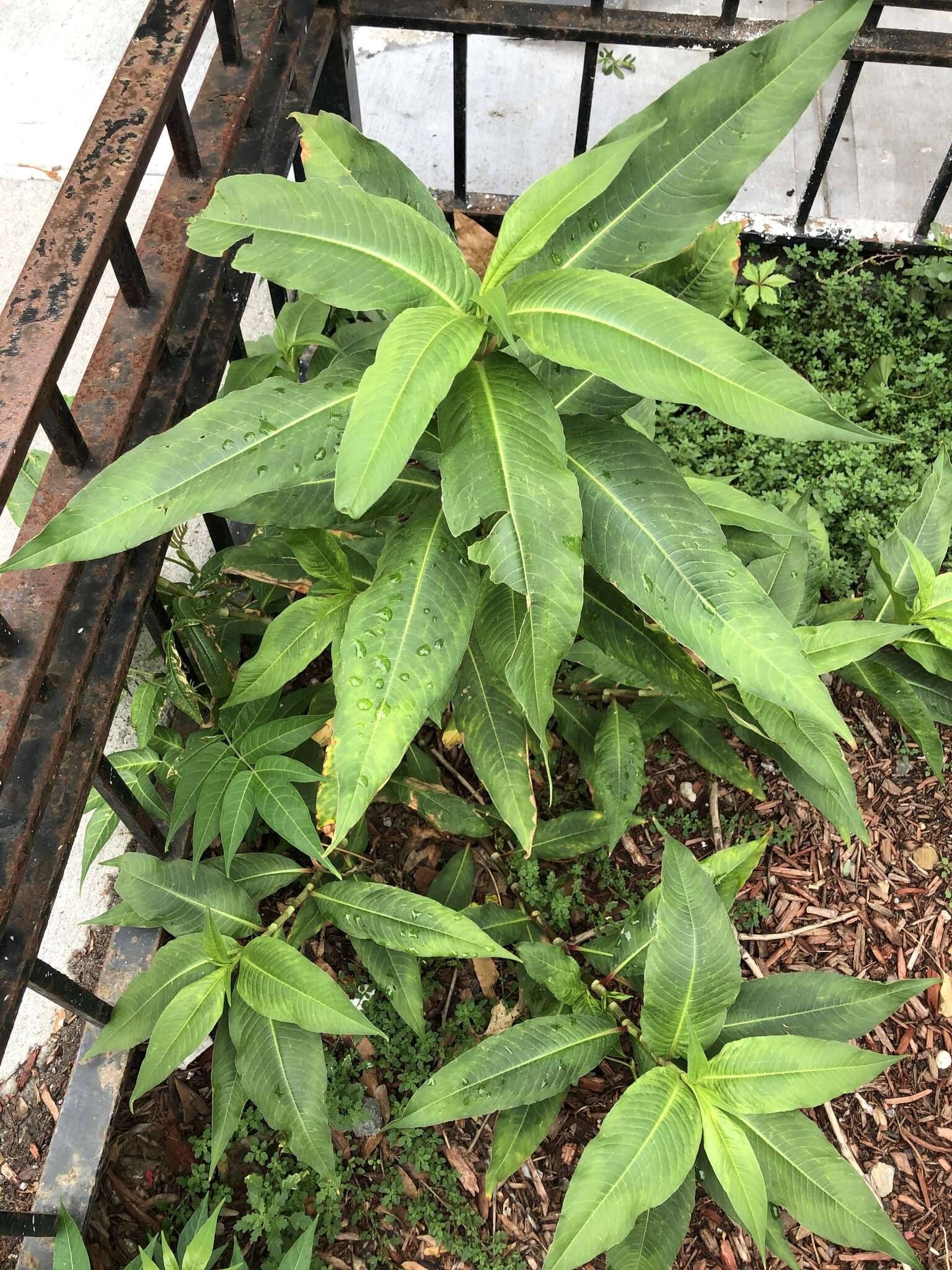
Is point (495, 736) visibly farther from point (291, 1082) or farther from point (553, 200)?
point (553, 200)

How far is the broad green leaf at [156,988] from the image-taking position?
2215 millimetres

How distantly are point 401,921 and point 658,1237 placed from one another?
0.83 m

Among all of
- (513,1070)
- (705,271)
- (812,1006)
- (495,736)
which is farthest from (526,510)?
(812,1006)

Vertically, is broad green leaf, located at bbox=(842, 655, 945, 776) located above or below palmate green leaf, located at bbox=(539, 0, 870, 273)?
below

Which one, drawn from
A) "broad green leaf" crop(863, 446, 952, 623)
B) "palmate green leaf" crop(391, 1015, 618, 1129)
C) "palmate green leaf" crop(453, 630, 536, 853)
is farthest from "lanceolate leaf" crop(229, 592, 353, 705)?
"broad green leaf" crop(863, 446, 952, 623)

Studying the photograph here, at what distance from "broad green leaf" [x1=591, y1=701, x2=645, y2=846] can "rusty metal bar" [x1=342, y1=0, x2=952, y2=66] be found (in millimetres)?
1931

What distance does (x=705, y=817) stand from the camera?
2.92 m

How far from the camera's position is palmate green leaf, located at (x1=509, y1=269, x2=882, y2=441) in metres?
1.37

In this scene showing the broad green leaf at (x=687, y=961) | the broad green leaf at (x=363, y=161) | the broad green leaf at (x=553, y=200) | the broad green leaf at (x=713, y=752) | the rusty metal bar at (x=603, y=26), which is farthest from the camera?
the rusty metal bar at (x=603, y=26)

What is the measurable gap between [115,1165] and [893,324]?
11.5ft

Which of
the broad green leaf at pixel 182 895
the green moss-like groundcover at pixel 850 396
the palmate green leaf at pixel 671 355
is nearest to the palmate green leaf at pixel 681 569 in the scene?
the palmate green leaf at pixel 671 355

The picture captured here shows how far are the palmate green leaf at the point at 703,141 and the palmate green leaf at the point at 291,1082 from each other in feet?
5.42

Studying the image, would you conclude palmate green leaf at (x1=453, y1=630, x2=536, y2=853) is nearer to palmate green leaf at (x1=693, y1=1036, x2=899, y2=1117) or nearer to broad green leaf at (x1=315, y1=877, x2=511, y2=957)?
broad green leaf at (x1=315, y1=877, x2=511, y2=957)

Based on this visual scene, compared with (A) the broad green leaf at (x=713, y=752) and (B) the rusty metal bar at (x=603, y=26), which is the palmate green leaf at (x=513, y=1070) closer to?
(A) the broad green leaf at (x=713, y=752)
